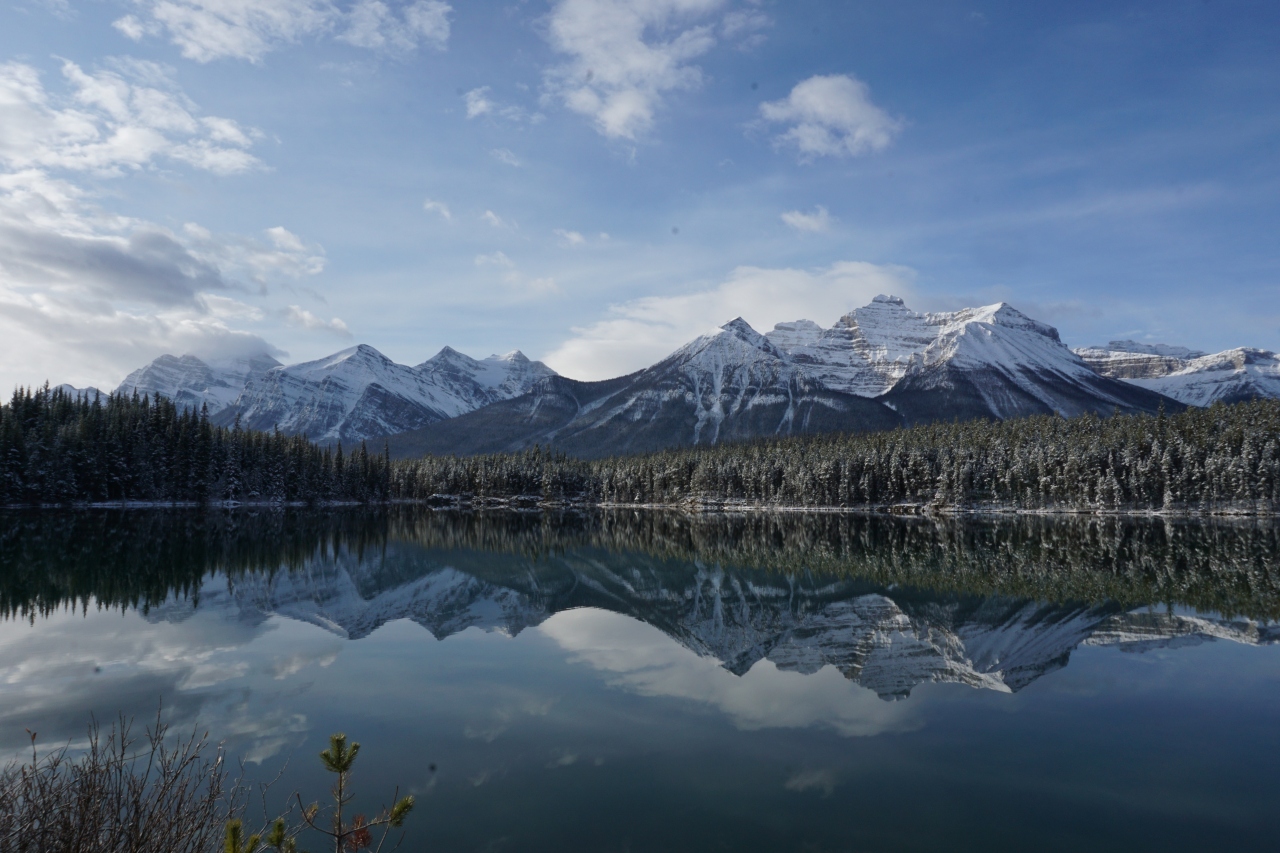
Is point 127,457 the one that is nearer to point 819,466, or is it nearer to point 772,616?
point 772,616

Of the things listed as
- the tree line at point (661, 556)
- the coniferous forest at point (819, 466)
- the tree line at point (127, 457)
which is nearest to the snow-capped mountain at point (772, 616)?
the tree line at point (661, 556)

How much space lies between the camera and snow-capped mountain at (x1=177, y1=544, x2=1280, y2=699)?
2697cm

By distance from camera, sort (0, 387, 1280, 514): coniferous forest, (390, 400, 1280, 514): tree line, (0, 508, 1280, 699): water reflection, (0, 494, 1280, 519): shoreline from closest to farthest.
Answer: (0, 508, 1280, 699): water reflection
(0, 387, 1280, 514): coniferous forest
(0, 494, 1280, 519): shoreline
(390, 400, 1280, 514): tree line

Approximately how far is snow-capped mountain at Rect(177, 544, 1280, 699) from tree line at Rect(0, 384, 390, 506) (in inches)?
2807

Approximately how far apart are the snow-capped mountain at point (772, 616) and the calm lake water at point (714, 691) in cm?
26

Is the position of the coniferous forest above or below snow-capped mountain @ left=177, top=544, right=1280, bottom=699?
above

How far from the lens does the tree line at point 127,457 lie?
97.6m

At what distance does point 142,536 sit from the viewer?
67562 millimetres

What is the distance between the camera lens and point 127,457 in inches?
4136

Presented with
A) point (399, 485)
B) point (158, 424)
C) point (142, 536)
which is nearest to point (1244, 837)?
point (142, 536)

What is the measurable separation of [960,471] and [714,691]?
114573mm

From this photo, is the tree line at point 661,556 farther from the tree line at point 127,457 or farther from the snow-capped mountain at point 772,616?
the tree line at point 127,457

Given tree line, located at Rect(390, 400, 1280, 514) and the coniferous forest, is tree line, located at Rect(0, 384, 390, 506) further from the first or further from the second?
tree line, located at Rect(390, 400, 1280, 514)

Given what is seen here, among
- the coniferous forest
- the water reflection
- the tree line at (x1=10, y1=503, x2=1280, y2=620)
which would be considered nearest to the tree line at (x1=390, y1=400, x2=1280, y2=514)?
the coniferous forest
